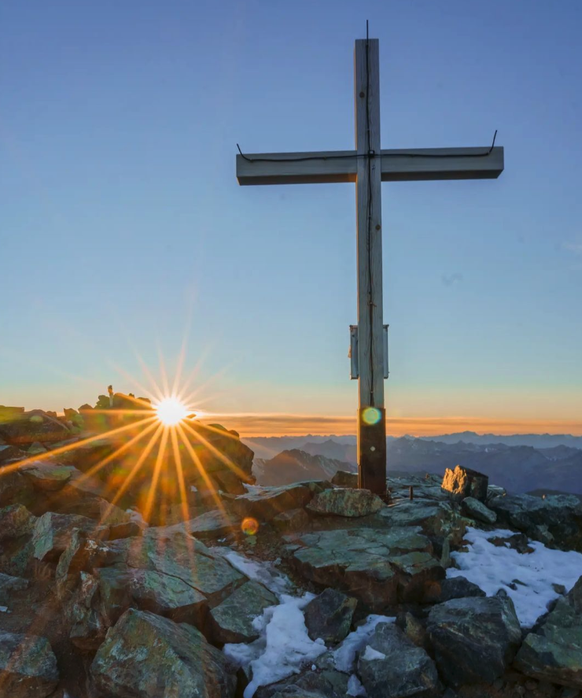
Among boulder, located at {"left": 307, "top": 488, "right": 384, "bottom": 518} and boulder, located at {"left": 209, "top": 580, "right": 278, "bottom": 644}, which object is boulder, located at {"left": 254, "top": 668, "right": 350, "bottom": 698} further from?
boulder, located at {"left": 307, "top": 488, "right": 384, "bottom": 518}

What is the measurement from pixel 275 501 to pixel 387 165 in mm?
6817

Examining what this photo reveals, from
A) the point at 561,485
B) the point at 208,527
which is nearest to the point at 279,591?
the point at 208,527

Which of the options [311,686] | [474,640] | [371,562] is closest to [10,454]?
[371,562]

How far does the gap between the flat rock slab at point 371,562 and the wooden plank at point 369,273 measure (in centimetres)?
172

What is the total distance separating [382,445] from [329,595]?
3626mm

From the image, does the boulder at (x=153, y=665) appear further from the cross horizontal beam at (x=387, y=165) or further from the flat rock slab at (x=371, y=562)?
the cross horizontal beam at (x=387, y=165)

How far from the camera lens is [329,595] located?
6590 millimetres

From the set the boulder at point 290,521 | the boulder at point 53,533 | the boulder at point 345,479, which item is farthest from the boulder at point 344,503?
the boulder at point 53,533

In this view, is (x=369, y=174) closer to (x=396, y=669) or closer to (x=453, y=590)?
(x=453, y=590)

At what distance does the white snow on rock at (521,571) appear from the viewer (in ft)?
22.1

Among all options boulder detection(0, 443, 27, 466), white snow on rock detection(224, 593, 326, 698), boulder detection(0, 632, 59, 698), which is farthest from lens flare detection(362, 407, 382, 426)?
boulder detection(0, 443, 27, 466)

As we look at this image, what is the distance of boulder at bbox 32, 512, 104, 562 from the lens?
21.9 ft

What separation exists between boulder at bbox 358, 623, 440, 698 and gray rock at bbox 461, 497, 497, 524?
→ 13.3 feet

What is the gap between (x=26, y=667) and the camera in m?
5.29
